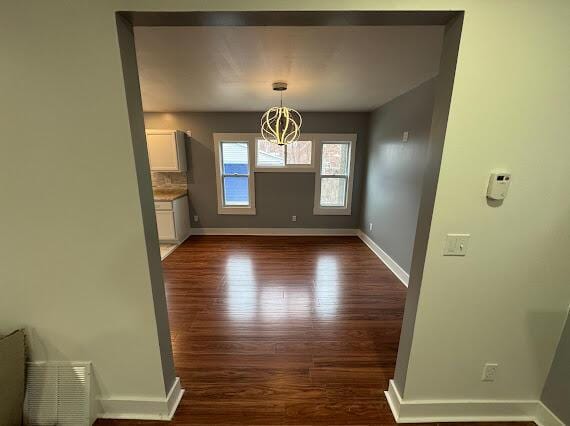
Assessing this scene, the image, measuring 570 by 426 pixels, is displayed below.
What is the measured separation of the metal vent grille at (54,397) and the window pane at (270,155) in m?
3.84

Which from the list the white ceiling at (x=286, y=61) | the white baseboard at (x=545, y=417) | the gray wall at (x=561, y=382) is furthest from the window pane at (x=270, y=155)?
the white baseboard at (x=545, y=417)

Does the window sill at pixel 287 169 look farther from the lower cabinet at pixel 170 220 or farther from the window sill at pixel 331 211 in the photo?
the lower cabinet at pixel 170 220

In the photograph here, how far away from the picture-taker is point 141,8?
0.97 metres

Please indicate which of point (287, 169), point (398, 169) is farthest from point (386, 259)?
point (287, 169)

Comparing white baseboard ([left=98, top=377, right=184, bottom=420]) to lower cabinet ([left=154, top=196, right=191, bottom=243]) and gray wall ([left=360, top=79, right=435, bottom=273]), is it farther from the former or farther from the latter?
lower cabinet ([left=154, top=196, right=191, bottom=243])

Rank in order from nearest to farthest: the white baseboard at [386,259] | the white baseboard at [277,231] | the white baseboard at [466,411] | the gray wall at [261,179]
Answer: the white baseboard at [466,411] → the white baseboard at [386,259] → the gray wall at [261,179] → the white baseboard at [277,231]

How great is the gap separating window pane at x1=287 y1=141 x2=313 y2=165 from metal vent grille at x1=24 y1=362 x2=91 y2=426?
158 inches

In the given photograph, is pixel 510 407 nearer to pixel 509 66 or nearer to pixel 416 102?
pixel 509 66

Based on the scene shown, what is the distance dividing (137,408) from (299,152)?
4130mm

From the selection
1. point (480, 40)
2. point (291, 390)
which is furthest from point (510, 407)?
point (480, 40)

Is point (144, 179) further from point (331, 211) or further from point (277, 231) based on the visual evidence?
point (331, 211)

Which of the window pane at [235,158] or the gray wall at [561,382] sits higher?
the window pane at [235,158]

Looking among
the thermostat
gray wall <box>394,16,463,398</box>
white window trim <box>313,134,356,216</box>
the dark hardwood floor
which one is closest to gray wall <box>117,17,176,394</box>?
the dark hardwood floor

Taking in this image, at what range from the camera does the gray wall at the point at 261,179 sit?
4.43 metres
